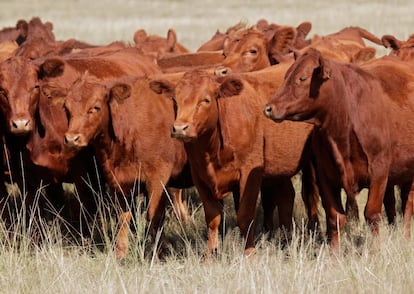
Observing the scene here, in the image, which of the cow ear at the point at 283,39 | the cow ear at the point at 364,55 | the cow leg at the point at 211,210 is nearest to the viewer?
the cow leg at the point at 211,210

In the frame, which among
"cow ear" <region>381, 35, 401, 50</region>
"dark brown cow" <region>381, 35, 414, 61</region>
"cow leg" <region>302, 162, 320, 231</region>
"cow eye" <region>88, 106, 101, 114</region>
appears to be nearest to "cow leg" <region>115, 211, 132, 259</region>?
"cow eye" <region>88, 106, 101, 114</region>

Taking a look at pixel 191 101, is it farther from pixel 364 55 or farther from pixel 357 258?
pixel 364 55

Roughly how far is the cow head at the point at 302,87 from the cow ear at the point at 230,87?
380mm

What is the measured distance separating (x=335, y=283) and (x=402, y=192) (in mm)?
3091

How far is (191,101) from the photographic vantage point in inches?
277

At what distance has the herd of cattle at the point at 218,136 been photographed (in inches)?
284

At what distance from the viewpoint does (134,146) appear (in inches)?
314

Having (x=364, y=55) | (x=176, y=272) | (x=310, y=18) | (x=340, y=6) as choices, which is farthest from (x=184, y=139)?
(x=340, y=6)

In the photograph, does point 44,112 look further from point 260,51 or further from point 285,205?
point 260,51

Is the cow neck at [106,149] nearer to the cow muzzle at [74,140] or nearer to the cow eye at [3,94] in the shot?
the cow muzzle at [74,140]

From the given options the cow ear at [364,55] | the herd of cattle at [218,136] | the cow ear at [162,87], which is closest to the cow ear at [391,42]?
the cow ear at [364,55]

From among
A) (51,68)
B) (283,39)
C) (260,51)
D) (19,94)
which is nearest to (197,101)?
(19,94)

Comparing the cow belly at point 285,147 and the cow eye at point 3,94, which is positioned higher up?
the cow eye at point 3,94

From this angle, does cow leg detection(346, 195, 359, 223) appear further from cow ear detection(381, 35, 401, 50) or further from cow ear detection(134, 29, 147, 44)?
cow ear detection(134, 29, 147, 44)
